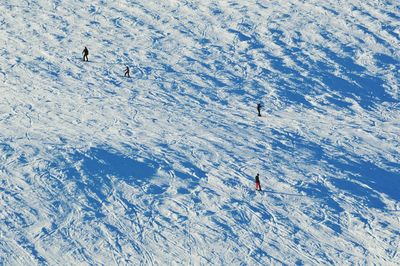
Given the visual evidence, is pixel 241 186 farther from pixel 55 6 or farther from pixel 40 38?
pixel 55 6

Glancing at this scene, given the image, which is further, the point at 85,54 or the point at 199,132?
the point at 85,54

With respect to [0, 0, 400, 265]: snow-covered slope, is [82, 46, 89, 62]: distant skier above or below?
below

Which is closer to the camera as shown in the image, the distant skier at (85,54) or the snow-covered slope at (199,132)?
the snow-covered slope at (199,132)

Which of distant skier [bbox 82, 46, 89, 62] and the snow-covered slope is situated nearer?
the snow-covered slope

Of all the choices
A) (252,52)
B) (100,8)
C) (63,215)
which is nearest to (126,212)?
(63,215)

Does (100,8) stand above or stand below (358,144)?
below

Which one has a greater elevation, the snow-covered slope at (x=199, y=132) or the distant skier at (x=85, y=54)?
the snow-covered slope at (x=199, y=132)

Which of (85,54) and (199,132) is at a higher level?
(199,132)

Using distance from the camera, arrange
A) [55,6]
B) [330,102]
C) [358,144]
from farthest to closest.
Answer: [55,6]
[330,102]
[358,144]
